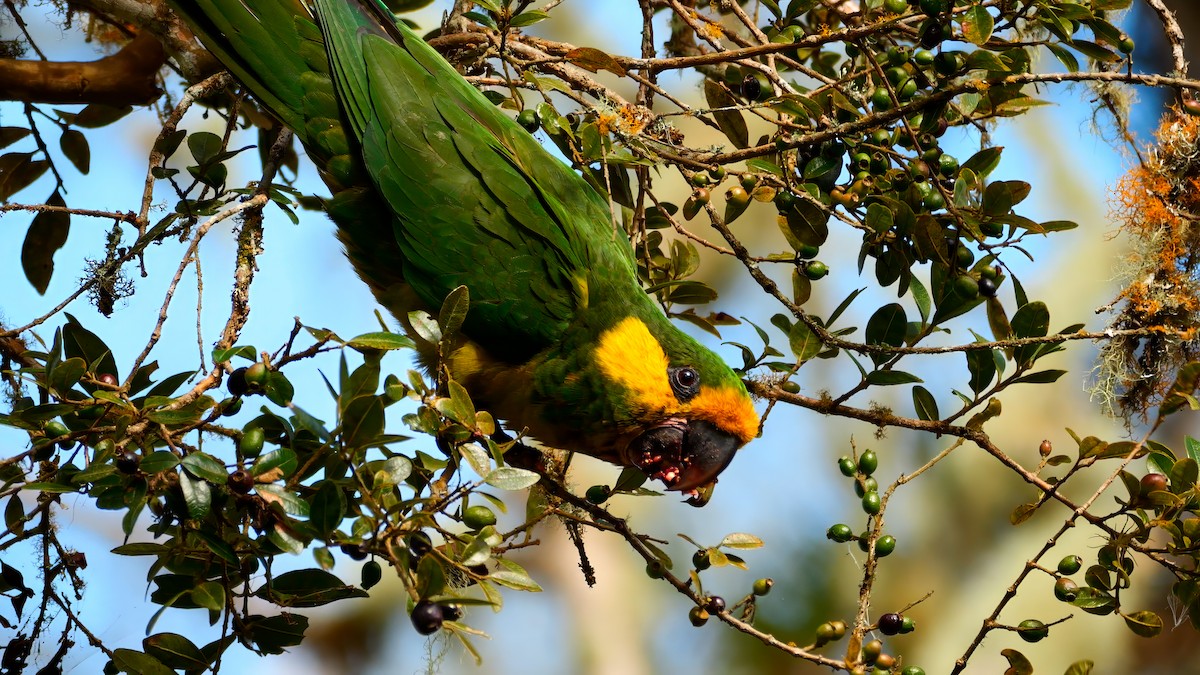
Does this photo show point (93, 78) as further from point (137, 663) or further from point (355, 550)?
point (355, 550)

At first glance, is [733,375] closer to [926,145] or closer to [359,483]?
[926,145]

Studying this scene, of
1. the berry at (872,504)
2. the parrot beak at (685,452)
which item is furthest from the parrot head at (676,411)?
the berry at (872,504)

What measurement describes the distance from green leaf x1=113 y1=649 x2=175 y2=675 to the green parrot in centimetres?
104

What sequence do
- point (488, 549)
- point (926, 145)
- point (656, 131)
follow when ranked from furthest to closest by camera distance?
point (656, 131) < point (926, 145) < point (488, 549)

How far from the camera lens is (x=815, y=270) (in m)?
2.28

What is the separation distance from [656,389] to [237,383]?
3.54 ft

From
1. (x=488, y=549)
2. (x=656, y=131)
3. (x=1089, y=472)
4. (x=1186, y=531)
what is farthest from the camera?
(x=1089, y=472)

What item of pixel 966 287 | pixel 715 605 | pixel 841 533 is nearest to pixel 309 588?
pixel 715 605

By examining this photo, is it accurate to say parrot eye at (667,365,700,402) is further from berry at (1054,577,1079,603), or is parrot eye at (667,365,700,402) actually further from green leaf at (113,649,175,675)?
green leaf at (113,649,175,675)

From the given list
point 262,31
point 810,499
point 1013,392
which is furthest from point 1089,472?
point 262,31

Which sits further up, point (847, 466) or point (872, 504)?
point (847, 466)

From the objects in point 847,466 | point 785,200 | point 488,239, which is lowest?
point 847,466

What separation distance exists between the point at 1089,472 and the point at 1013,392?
813 mm

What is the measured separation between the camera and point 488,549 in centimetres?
161
